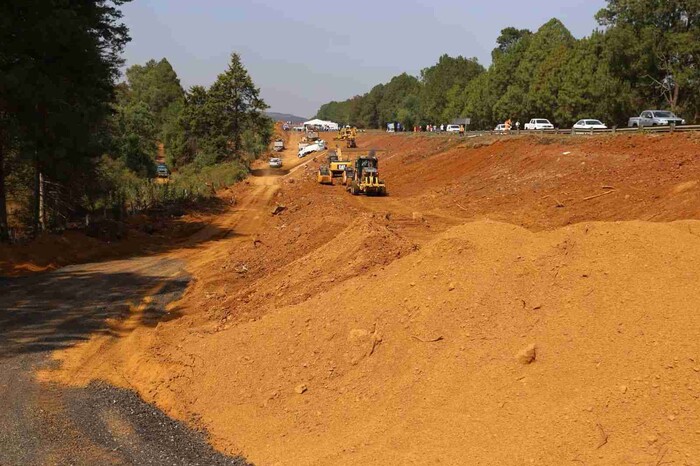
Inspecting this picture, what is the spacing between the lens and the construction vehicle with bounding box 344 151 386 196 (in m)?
35.2

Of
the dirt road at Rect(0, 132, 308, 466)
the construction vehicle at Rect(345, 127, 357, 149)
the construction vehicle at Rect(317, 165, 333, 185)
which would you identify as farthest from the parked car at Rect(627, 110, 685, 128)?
the construction vehicle at Rect(345, 127, 357, 149)

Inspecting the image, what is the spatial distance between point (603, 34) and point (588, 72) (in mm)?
3245

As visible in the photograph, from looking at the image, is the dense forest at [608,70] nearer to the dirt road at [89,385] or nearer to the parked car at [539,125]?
the parked car at [539,125]

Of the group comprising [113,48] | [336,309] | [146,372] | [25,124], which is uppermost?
[113,48]

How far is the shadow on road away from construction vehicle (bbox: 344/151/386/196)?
57.6ft

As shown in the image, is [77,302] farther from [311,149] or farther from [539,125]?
[311,149]

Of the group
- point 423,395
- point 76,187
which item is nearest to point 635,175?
point 423,395

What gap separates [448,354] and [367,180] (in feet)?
91.9

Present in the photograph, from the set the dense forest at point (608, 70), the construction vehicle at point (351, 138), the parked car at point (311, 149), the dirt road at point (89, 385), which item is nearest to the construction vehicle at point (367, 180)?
the dirt road at point (89, 385)

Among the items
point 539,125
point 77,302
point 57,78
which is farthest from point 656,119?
point 77,302

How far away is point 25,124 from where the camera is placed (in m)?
20.4

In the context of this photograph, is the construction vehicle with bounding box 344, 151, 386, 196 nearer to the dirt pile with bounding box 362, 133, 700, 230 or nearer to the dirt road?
the dirt pile with bounding box 362, 133, 700, 230

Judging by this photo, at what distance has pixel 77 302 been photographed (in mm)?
14258

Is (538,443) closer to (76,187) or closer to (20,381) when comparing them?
(20,381)
